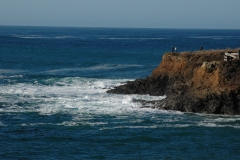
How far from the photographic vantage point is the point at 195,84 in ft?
146

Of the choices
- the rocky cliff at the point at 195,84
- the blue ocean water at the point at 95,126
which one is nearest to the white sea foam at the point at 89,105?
the blue ocean water at the point at 95,126

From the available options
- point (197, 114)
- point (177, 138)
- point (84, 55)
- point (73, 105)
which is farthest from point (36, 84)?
point (84, 55)

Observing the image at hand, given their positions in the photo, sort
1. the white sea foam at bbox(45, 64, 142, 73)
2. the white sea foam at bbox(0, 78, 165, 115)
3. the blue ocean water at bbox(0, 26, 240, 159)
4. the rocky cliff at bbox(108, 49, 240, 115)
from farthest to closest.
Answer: the white sea foam at bbox(45, 64, 142, 73) → the white sea foam at bbox(0, 78, 165, 115) → the rocky cliff at bbox(108, 49, 240, 115) → the blue ocean water at bbox(0, 26, 240, 159)

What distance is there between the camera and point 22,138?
111 feet

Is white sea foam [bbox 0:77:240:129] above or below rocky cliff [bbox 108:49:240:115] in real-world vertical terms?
below

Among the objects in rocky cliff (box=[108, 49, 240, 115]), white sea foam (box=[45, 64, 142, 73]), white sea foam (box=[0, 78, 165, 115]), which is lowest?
white sea foam (box=[45, 64, 142, 73])

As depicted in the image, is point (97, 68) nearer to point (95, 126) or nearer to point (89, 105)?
point (89, 105)

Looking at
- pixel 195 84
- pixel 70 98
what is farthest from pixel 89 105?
pixel 195 84

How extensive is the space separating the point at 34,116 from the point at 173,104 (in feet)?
32.7

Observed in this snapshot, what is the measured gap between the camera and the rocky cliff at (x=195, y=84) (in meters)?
40.6

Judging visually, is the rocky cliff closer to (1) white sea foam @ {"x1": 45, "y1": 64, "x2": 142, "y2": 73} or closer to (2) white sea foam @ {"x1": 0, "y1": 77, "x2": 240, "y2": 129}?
(2) white sea foam @ {"x1": 0, "y1": 77, "x2": 240, "y2": 129}

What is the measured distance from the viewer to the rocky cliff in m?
40.6

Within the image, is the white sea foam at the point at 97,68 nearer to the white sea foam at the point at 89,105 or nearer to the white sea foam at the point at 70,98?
the white sea foam at the point at 70,98

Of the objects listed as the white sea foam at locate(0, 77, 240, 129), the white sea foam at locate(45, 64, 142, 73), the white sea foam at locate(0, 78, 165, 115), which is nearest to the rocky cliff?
the white sea foam at locate(0, 77, 240, 129)
